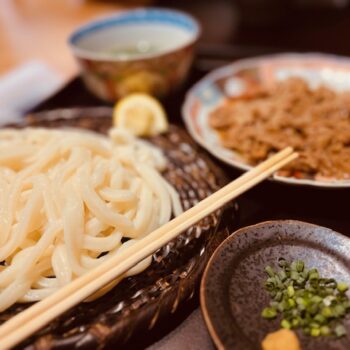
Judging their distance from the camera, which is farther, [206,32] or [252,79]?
[206,32]

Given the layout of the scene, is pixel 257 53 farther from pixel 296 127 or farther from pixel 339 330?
pixel 339 330

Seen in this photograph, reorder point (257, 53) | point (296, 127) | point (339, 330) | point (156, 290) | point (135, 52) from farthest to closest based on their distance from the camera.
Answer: point (257, 53) < point (135, 52) < point (296, 127) < point (156, 290) < point (339, 330)

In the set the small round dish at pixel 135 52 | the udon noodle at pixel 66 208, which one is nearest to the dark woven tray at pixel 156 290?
the udon noodle at pixel 66 208

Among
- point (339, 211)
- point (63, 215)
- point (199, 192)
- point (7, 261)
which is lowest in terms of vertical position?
point (339, 211)

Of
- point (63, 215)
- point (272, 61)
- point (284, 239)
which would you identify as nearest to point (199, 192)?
point (284, 239)

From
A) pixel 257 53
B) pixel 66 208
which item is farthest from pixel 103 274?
pixel 257 53

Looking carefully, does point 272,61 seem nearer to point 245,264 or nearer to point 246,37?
point 246,37

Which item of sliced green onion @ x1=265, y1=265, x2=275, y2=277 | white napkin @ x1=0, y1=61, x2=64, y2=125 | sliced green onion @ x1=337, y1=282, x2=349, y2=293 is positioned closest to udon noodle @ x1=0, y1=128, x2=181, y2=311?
sliced green onion @ x1=265, y1=265, x2=275, y2=277

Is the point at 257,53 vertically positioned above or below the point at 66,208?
below
